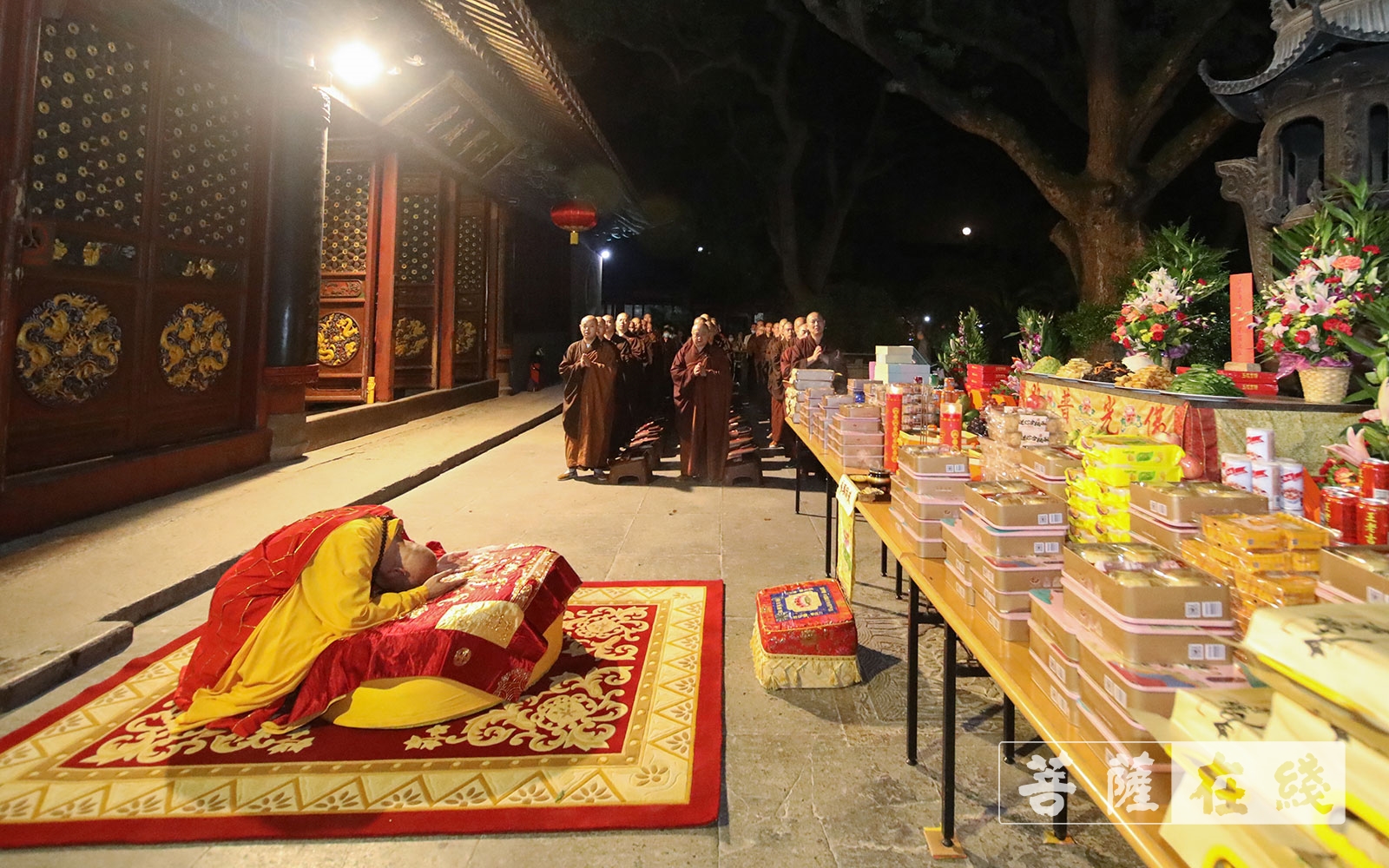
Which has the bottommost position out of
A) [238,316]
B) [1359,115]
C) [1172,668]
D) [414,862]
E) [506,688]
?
[414,862]

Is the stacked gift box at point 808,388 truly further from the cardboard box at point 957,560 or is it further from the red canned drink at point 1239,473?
the red canned drink at point 1239,473

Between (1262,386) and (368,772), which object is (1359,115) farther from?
(368,772)

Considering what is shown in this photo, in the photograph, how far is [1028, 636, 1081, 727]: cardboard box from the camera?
1.17m

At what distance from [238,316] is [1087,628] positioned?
6.86 metres

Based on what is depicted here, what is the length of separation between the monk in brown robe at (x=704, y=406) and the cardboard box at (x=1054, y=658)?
536cm

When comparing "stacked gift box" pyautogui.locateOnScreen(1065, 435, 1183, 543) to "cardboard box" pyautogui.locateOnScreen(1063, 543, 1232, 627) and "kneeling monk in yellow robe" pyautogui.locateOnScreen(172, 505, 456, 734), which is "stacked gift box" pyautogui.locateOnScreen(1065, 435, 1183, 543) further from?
"kneeling monk in yellow robe" pyautogui.locateOnScreen(172, 505, 456, 734)

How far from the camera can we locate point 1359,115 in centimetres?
531

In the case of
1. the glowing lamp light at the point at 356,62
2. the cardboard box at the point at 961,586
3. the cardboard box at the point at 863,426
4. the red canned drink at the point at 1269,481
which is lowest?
the cardboard box at the point at 961,586

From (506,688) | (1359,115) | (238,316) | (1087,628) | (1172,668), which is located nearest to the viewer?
(1172,668)

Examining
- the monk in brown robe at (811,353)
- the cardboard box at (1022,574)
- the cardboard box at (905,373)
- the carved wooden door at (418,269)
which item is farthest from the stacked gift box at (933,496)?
the carved wooden door at (418,269)

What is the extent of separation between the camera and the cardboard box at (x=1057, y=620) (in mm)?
1191

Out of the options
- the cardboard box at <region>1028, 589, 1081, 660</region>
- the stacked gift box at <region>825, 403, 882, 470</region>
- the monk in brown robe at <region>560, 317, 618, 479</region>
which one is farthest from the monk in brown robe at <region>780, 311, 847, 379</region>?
the cardboard box at <region>1028, 589, 1081, 660</region>

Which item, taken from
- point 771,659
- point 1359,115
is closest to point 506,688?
point 771,659

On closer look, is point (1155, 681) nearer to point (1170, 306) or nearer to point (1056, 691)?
point (1056, 691)
